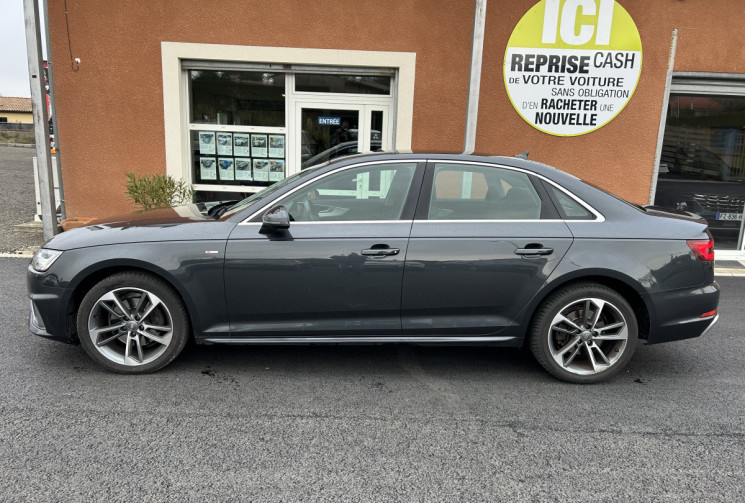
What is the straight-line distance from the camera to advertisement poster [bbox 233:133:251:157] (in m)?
8.61

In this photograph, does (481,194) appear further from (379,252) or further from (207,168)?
(207,168)

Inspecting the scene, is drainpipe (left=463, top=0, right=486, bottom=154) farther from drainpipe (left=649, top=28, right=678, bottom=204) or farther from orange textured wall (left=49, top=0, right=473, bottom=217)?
drainpipe (left=649, top=28, right=678, bottom=204)

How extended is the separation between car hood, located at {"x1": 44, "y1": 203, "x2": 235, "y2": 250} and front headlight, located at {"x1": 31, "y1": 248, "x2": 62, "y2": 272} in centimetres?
4

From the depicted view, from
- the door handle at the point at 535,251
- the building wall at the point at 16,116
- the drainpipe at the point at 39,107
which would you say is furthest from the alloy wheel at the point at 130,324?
the building wall at the point at 16,116

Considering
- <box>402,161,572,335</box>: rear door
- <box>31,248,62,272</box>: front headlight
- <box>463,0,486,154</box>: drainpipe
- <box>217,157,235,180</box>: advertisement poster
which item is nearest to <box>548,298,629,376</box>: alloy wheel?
<box>402,161,572,335</box>: rear door

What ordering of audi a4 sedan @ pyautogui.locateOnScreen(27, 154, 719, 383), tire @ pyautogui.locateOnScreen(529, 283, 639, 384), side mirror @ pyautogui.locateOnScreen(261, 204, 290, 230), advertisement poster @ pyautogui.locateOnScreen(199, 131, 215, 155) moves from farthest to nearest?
1. advertisement poster @ pyautogui.locateOnScreen(199, 131, 215, 155)
2. tire @ pyautogui.locateOnScreen(529, 283, 639, 384)
3. audi a4 sedan @ pyautogui.locateOnScreen(27, 154, 719, 383)
4. side mirror @ pyautogui.locateOnScreen(261, 204, 290, 230)

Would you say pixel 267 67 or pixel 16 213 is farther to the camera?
pixel 16 213

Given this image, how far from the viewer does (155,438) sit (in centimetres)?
307

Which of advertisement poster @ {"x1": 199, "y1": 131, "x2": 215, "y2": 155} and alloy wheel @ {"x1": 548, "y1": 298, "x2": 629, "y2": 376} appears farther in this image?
advertisement poster @ {"x1": 199, "y1": 131, "x2": 215, "y2": 155}

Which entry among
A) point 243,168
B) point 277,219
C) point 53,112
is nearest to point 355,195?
point 277,219

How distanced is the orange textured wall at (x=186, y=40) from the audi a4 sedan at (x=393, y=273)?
14.8 ft

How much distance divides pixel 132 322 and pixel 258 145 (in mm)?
5313

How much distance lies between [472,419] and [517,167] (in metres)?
1.80

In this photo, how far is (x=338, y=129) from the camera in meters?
8.59
